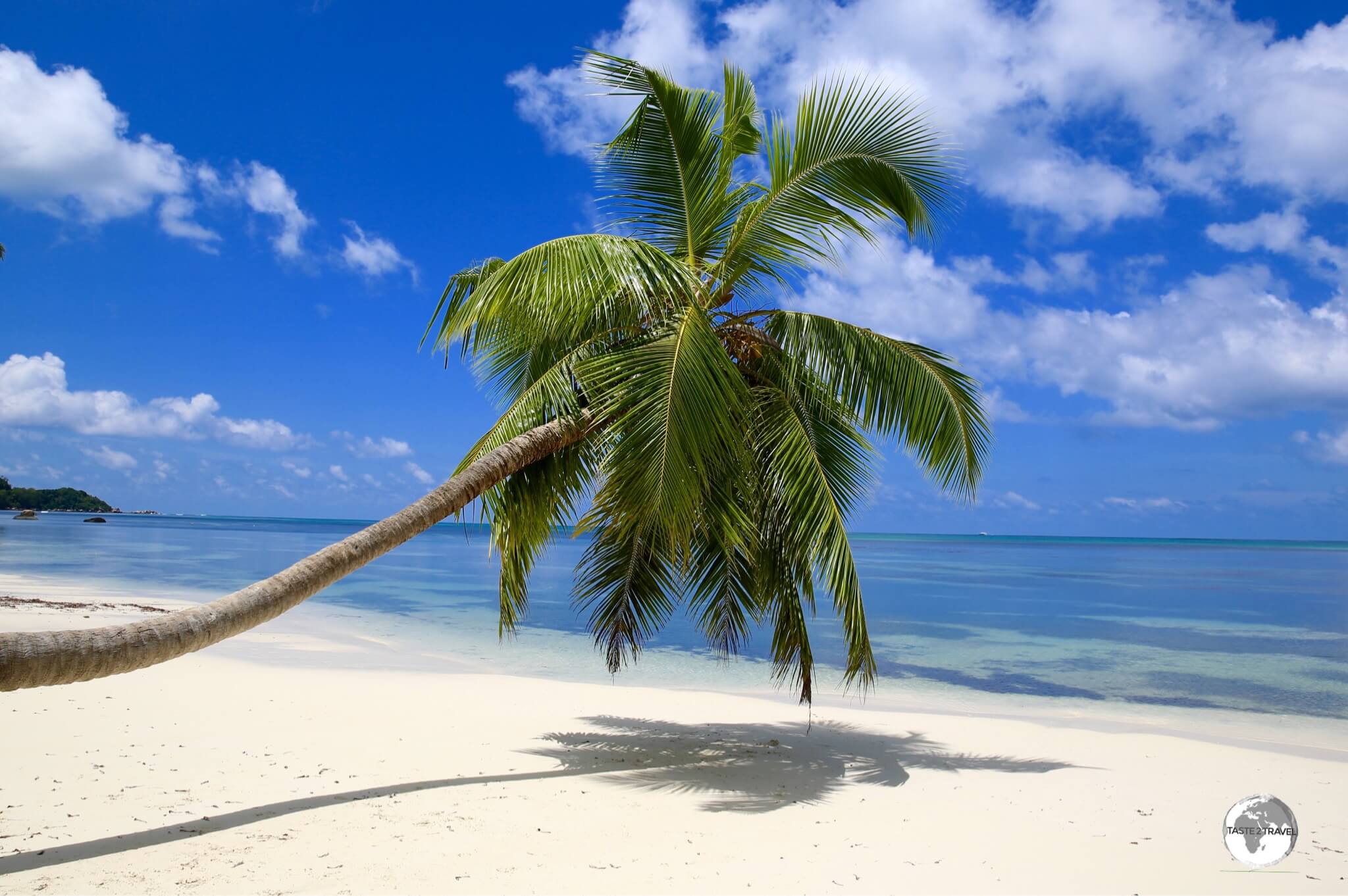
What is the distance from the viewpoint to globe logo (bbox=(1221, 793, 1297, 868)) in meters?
5.29

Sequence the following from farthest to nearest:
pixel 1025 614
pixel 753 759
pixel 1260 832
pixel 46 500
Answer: pixel 46 500
pixel 1025 614
pixel 753 759
pixel 1260 832

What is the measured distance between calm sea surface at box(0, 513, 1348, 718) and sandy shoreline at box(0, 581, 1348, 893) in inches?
72.9

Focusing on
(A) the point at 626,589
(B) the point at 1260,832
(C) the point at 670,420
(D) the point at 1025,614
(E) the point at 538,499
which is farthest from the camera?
(D) the point at 1025,614

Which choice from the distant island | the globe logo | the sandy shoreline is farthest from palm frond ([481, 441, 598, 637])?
the distant island

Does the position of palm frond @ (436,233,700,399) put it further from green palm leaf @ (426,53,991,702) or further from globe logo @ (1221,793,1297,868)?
globe logo @ (1221,793,1297,868)

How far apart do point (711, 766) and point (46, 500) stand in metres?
164

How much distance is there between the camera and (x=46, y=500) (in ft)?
451

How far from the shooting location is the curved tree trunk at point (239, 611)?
3.28m

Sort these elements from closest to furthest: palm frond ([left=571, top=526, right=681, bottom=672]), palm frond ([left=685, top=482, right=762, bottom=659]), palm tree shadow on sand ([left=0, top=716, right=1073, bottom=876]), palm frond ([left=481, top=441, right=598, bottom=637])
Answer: palm tree shadow on sand ([left=0, top=716, right=1073, bottom=876]), palm frond ([left=481, top=441, right=598, bottom=637]), palm frond ([left=685, top=482, right=762, bottom=659]), palm frond ([left=571, top=526, right=681, bottom=672])

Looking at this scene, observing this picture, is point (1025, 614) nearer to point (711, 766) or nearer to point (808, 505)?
point (711, 766)

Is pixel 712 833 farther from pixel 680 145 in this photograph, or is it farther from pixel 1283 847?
pixel 680 145

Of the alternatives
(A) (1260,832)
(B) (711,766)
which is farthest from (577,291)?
(A) (1260,832)

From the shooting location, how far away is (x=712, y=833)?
5227 mm

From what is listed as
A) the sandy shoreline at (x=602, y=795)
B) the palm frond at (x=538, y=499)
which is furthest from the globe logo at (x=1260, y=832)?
the palm frond at (x=538, y=499)
